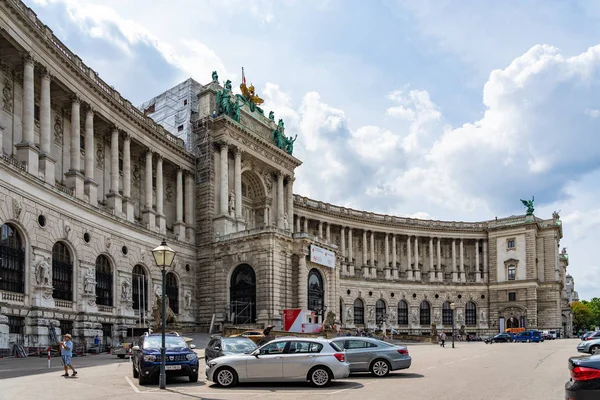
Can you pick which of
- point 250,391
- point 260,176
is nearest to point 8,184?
point 250,391

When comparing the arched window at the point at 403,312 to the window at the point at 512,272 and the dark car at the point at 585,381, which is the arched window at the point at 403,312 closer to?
the window at the point at 512,272

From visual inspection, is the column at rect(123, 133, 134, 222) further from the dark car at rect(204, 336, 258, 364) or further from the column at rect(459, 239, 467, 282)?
the column at rect(459, 239, 467, 282)

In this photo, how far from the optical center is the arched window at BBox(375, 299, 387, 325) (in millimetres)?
91062

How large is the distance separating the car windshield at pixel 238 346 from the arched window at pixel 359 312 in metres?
66.6

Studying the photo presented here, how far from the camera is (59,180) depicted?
142 ft

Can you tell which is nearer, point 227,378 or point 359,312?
point 227,378

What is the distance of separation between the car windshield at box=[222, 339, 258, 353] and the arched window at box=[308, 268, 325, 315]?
35572mm

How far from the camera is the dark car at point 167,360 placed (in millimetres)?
20562

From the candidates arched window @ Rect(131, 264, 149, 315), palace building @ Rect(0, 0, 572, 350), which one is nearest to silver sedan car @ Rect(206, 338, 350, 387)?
palace building @ Rect(0, 0, 572, 350)

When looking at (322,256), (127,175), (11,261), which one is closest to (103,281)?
(127,175)

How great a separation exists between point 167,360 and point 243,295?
118 ft

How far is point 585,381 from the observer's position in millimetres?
10672

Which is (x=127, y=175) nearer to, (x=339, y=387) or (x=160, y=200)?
(x=160, y=200)

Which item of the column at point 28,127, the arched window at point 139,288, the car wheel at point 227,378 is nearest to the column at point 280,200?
the arched window at point 139,288
